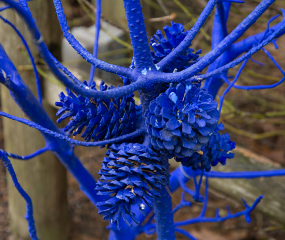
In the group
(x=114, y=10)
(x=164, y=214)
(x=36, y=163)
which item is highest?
(x=114, y=10)

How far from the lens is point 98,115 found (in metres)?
0.34

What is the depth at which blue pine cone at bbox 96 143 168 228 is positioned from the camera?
303 millimetres

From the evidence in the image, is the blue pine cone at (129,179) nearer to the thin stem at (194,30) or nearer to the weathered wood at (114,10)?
the thin stem at (194,30)

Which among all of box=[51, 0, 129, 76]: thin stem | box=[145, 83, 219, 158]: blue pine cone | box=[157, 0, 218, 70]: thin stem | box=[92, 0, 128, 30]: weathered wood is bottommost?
box=[145, 83, 219, 158]: blue pine cone

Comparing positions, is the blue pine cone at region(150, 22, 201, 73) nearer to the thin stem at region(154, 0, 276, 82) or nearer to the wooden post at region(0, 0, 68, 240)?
the thin stem at region(154, 0, 276, 82)

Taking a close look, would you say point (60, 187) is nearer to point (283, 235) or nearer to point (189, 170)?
point (189, 170)

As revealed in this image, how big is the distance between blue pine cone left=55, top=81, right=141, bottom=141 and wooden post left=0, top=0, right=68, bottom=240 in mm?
675

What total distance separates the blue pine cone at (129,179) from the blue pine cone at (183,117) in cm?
3

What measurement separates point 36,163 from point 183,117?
3.18ft

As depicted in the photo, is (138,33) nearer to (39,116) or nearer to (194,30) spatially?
(194,30)

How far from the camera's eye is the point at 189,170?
2.15 ft

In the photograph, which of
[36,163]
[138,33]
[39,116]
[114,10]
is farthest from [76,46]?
[114,10]

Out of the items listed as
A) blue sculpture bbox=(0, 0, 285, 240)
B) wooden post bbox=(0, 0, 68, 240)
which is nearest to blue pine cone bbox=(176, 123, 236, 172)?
blue sculpture bbox=(0, 0, 285, 240)

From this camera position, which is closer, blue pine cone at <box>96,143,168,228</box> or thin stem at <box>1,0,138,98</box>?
thin stem at <box>1,0,138,98</box>
